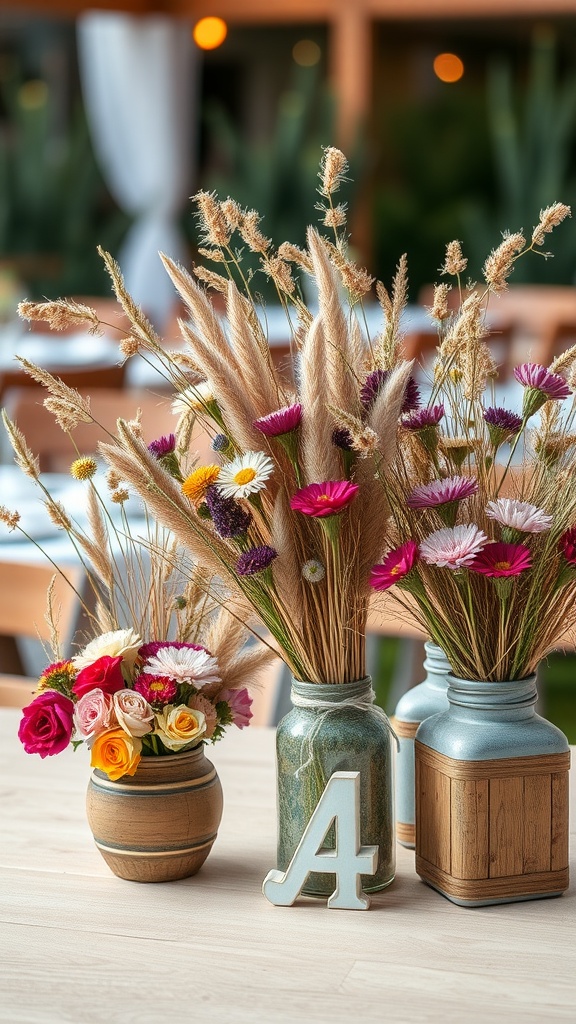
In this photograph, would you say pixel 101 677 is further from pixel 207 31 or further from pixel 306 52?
pixel 306 52

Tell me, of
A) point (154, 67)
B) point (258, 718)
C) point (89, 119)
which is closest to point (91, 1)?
point (154, 67)

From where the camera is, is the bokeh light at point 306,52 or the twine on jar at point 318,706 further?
the bokeh light at point 306,52

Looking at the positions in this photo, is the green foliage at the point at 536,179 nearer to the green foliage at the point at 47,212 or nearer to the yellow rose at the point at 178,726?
the green foliage at the point at 47,212

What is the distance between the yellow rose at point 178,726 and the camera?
1.01 m

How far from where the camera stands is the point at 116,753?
3.32 feet

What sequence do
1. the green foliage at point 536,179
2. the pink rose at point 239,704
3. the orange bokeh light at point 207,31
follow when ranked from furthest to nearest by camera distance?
the orange bokeh light at point 207,31, the green foliage at point 536,179, the pink rose at point 239,704

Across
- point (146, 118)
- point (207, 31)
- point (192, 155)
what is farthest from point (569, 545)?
point (207, 31)

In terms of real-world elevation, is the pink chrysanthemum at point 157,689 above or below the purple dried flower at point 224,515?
below

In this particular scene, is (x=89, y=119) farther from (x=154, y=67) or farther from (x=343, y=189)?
(x=343, y=189)

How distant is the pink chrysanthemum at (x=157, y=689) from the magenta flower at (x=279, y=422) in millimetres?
206

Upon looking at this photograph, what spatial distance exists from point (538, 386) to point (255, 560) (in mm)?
228

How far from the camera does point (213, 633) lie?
3.57 ft

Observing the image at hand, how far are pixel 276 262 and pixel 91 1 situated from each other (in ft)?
22.2

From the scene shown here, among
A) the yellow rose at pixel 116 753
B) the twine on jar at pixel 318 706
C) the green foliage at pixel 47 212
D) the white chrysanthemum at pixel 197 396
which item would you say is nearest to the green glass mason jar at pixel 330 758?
the twine on jar at pixel 318 706
